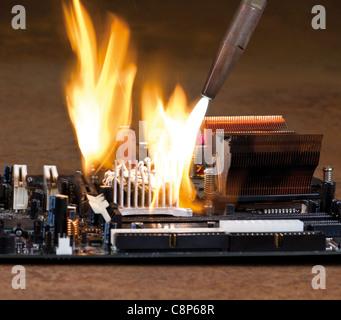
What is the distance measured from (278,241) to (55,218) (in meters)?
2.00

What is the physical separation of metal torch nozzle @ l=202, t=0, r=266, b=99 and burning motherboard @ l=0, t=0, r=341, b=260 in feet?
0.03

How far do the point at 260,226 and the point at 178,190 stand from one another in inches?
67.1

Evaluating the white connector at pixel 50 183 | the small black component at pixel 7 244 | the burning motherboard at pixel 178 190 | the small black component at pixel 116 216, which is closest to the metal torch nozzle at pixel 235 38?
the burning motherboard at pixel 178 190

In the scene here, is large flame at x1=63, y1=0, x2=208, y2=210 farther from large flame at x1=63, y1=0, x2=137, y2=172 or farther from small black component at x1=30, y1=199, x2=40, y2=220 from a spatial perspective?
small black component at x1=30, y1=199, x2=40, y2=220

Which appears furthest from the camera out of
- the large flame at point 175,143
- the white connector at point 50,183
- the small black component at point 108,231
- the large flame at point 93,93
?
the large flame at point 93,93

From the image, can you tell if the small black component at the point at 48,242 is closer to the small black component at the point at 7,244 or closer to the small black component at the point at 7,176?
the small black component at the point at 7,244

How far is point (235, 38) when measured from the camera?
428 inches

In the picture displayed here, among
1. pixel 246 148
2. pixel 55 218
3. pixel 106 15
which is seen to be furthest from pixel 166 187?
pixel 106 15

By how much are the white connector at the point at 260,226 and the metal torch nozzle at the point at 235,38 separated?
224 centimetres

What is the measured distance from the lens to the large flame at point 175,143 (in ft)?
35.8

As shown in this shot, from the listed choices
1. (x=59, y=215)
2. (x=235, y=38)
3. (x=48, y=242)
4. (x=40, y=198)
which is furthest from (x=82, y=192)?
(x=235, y=38)

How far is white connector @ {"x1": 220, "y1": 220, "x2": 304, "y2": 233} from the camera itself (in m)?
9.21

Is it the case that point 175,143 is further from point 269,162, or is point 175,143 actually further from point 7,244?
point 7,244

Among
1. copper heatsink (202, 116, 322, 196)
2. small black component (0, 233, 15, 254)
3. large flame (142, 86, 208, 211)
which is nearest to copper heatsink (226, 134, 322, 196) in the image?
copper heatsink (202, 116, 322, 196)
